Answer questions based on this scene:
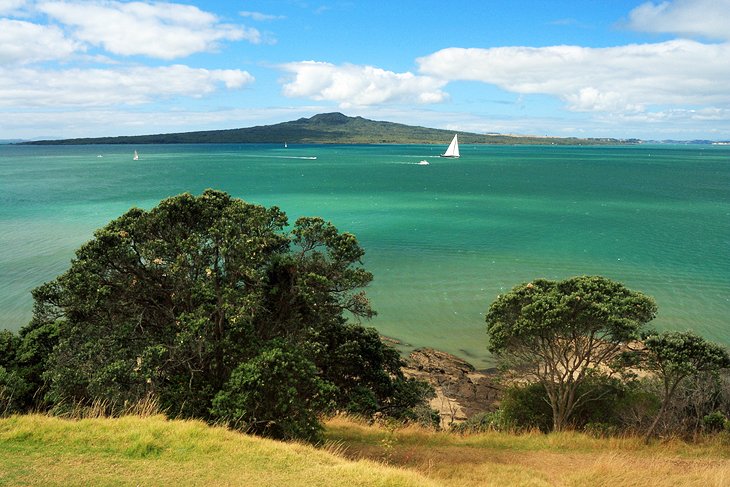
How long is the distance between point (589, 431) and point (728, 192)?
306ft

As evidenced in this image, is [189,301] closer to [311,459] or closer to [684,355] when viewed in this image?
[311,459]

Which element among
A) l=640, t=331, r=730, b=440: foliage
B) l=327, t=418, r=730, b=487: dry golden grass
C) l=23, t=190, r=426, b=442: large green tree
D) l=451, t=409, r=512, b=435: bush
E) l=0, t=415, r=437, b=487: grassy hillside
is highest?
l=23, t=190, r=426, b=442: large green tree

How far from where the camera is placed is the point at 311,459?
11.5m

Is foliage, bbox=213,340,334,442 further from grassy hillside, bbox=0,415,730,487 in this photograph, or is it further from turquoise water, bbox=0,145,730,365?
turquoise water, bbox=0,145,730,365

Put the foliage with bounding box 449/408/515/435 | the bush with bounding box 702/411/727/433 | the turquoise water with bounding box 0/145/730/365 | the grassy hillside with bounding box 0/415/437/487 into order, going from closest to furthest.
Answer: the grassy hillside with bounding box 0/415/437/487 → the bush with bounding box 702/411/727/433 → the foliage with bounding box 449/408/515/435 → the turquoise water with bounding box 0/145/730/365

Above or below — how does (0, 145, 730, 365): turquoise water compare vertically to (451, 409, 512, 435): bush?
above

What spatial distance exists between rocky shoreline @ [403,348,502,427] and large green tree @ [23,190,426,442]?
924cm

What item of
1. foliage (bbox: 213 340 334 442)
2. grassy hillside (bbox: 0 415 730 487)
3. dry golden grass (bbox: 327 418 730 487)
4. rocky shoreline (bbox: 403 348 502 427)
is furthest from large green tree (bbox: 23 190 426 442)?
rocky shoreline (bbox: 403 348 502 427)

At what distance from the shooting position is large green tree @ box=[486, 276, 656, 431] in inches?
651

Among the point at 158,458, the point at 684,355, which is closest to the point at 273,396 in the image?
the point at 158,458

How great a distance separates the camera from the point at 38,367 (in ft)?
52.8

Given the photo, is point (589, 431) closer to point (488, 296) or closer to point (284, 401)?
point (284, 401)

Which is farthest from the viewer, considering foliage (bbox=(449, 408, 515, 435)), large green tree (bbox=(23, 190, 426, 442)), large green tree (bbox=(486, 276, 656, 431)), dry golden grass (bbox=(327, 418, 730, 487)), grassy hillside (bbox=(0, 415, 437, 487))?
foliage (bbox=(449, 408, 515, 435))

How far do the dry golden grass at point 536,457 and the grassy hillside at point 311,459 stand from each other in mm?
30
